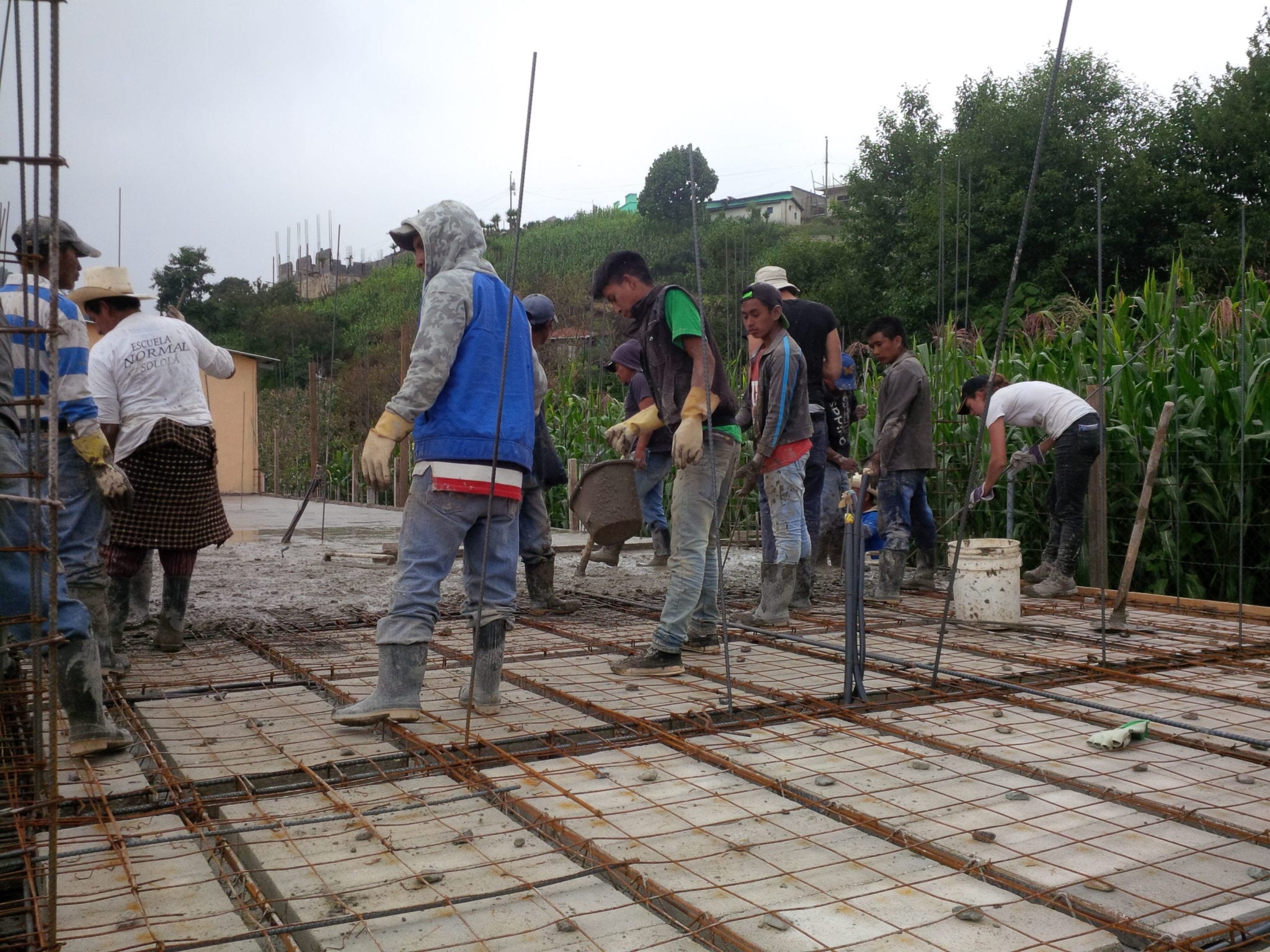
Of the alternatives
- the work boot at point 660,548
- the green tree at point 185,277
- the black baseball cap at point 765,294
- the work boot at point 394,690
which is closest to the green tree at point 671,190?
the green tree at point 185,277

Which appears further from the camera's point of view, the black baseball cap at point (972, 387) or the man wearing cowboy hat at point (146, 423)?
the black baseball cap at point (972, 387)

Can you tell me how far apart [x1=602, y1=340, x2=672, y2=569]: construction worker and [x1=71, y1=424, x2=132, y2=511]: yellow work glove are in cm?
257

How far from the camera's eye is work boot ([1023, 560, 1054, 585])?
600 cm

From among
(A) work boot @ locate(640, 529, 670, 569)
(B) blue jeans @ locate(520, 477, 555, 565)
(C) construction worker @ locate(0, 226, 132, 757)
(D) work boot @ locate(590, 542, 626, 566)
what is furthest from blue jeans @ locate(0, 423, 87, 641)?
(A) work boot @ locate(640, 529, 670, 569)

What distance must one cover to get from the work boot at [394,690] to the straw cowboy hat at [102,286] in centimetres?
191

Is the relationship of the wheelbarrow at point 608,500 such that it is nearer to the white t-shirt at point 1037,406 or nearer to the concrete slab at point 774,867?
the white t-shirt at point 1037,406

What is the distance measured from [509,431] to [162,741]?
125 cm

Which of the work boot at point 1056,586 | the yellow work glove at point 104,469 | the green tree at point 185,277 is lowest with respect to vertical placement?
the work boot at point 1056,586

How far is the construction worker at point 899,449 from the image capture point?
18.9ft

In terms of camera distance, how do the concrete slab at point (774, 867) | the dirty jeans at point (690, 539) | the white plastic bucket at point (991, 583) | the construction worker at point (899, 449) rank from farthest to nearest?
the construction worker at point (899, 449)
the white plastic bucket at point (991, 583)
the dirty jeans at point (690, 539)
the concrete slab at point (774, 867)

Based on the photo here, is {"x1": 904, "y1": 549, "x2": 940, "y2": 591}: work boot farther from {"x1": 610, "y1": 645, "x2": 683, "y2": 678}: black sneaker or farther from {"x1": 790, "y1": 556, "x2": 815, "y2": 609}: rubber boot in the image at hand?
{"x1": 610, "y1": 645, "x2": 683, "y2": 678}: black sneaker

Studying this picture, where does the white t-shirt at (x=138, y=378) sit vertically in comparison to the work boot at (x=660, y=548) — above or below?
above

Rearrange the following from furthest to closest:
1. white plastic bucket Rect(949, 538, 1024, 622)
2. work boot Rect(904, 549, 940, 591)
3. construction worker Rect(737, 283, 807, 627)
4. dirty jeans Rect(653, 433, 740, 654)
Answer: work boot Rect(904, 549, 940, 591) < white plastic bucket Rect(949, 538, 1024, 622) < construction worker Rect(737, 283, 807, 627) < dirty jeans Rect(653, 433, 740, 654)

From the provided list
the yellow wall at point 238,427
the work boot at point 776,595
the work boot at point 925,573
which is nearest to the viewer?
the work boot at point 776,595
